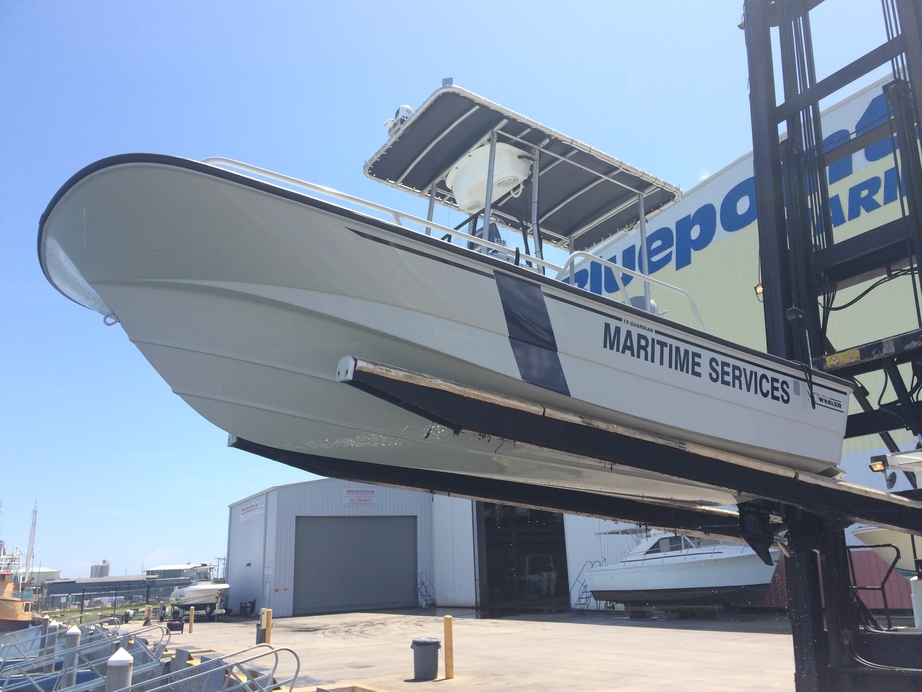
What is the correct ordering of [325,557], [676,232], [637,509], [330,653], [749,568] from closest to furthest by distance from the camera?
[637,509], [330,653], [749,568], [676,232], [325,557]

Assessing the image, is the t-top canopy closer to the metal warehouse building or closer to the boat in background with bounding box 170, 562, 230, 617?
the metal warehouse building

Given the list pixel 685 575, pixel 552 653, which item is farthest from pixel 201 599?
pixel 552 653

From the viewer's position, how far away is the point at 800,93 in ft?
17.0

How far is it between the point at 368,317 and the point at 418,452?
3.46 feet

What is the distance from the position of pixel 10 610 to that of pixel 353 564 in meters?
11.1

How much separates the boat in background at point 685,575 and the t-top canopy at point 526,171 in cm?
943

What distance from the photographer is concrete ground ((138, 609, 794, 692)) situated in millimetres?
6895

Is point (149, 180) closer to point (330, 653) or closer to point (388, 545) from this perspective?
point (330, 653)

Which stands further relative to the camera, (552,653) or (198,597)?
(198,597)

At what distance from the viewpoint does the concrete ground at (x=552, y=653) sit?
6.89 meters

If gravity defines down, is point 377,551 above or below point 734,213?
below

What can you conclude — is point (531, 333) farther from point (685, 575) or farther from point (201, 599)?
point (201, 599)

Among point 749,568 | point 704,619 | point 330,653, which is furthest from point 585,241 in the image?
point 704,619

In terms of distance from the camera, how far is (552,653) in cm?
939
